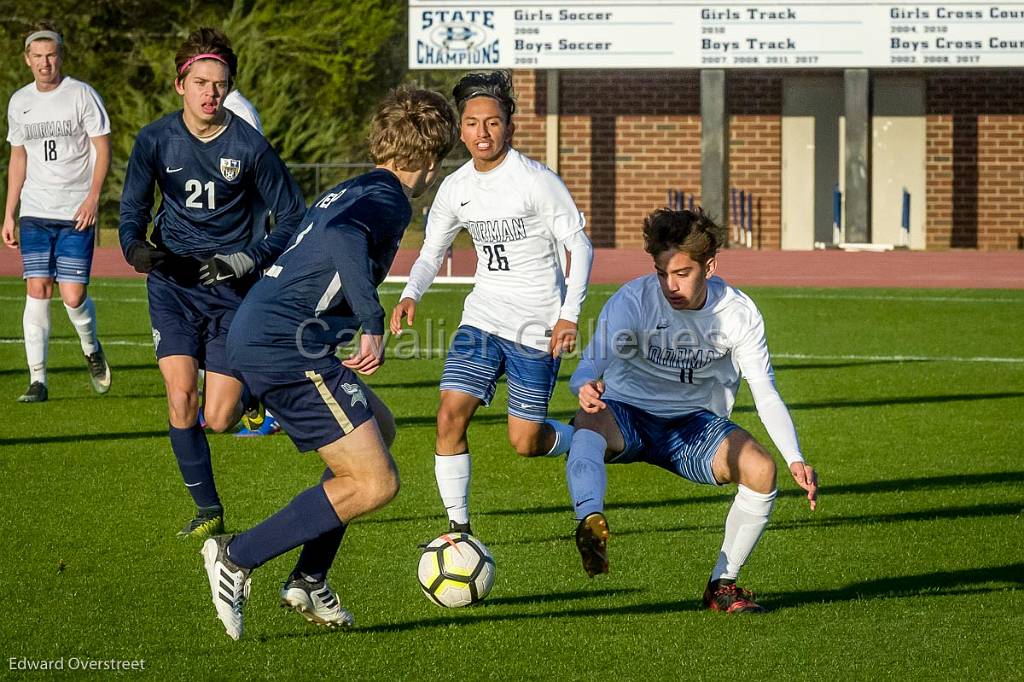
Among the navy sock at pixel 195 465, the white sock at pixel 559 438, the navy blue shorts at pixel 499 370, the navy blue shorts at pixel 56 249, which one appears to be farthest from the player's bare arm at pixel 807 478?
the navy blue shorts at pixel 56 249

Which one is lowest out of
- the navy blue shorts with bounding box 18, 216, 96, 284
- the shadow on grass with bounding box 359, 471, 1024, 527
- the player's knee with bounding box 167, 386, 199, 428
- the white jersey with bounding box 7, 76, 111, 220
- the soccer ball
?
the shadow on grass with bounding box 359, 471, 1024, 527

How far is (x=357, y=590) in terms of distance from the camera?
5598 mm

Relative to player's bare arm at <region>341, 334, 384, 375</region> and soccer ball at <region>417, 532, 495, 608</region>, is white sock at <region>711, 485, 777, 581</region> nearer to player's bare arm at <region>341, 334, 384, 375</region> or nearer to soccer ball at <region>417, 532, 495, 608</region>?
soccer ball at <region>417, 532, 495, 608</region>

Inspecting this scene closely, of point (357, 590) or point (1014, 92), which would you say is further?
point (1014, 92)

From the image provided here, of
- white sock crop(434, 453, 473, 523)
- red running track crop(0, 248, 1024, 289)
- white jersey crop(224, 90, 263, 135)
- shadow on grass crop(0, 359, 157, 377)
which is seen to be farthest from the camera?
red running track crop(0, 248, 1024, 289)

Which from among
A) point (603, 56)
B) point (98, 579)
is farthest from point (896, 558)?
point (603, 56)

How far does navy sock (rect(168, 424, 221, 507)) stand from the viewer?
21.5 feet

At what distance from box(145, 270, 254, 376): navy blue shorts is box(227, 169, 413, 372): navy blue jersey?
1711mm

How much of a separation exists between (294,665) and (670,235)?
1.96 m

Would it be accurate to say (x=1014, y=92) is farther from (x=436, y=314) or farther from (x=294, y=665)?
(x=294, y=665)

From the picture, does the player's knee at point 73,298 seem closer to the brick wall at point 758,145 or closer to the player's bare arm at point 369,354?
the player's bare arm at point 369,354

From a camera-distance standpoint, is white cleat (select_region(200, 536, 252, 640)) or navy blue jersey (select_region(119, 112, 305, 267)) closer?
white cleat (select_region(200, 536, 252, 640))

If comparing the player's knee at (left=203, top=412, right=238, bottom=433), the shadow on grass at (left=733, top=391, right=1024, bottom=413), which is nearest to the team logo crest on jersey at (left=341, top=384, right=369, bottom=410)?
the player's knee at (left=203, top=412, right=238, bottom=433)

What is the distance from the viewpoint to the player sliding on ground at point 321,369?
4.88 metres
